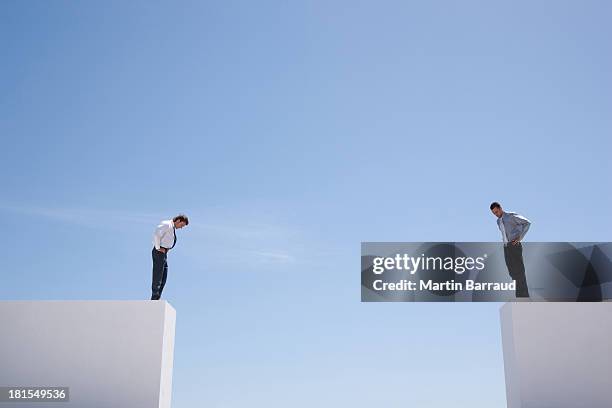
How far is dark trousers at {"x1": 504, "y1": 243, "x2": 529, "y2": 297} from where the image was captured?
1033cm

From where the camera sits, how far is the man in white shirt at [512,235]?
10469 mm

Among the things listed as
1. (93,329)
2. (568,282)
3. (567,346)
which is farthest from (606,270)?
(93,329)

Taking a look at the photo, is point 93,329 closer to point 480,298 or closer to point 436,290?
point 436,290

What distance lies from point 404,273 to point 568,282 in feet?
9.17

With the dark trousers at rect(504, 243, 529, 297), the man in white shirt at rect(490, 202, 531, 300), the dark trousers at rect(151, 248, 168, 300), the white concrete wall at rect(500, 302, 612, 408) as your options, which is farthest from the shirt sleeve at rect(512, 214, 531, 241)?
the dark trousers at rect(151, 248, 168, 300)

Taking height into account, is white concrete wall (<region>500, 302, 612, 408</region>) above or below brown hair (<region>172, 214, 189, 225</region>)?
below

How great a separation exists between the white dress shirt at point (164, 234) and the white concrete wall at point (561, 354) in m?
5.82

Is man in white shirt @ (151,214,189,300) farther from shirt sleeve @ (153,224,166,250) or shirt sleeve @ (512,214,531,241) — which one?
shirt sleeve @ (512,214,531,241)

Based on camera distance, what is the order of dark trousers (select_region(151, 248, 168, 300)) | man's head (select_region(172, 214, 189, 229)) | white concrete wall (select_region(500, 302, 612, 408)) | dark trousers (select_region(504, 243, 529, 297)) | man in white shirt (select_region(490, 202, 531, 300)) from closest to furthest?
1. white concrete wall (select_region(500, 302, 612, 408))
2. dark trousers (select_region(151, 248, 168, 300))
3. man's head (select_region(172, 214, 189, 229))
4. dark trousers (select_region(504, 243, 529, 297))
5. man in white shirt (select_region(490, 202, 531, 300))

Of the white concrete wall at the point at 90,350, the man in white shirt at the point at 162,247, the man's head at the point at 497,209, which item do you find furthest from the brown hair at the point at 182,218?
the man's head at the point at 497,209

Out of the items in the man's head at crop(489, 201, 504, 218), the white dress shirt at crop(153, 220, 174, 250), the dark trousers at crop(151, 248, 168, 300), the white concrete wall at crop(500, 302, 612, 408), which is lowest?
the white concrete wall at crop(500, 302, 612, 408)

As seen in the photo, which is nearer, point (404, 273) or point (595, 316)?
point (595, 316)

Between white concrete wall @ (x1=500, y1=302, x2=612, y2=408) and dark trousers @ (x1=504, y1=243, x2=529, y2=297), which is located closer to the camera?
white concrete wall @ (x1=500, y1=302, x2=612, y2=408)

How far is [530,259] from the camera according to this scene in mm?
10492
